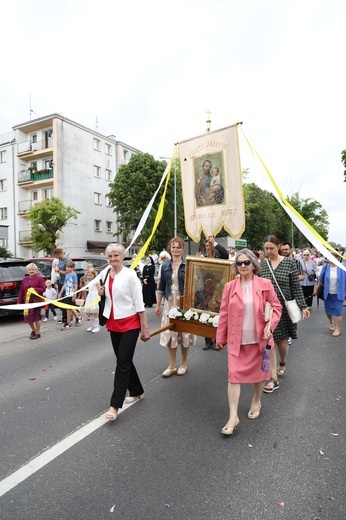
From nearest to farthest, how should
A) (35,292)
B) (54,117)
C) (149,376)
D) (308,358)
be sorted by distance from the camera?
(149,376)
(308,358)
(35,292)
(54,117)

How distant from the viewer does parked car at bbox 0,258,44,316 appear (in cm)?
958

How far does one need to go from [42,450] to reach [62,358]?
324cm

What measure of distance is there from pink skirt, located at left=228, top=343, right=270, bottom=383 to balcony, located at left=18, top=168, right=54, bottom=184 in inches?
1402

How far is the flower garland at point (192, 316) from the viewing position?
448 centimetres

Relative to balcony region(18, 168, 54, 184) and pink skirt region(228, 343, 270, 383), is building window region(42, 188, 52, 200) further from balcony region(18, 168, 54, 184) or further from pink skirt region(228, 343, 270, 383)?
pink skirt region(228, 343, 270, 383)

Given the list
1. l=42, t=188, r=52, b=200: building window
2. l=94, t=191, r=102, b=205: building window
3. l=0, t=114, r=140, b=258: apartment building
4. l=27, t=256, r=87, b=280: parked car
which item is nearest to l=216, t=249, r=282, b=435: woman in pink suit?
l=27, t=256, r=87, b=280: parked car

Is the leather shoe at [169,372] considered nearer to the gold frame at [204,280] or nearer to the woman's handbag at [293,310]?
the gold frame at [204,280]

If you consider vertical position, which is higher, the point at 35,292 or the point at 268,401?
the point at 35,292

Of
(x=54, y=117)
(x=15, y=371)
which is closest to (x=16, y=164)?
(x=54, y=117)

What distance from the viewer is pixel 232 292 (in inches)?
144

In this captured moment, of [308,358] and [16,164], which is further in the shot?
[16,164]

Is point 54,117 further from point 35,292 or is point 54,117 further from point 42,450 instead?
point 42,450

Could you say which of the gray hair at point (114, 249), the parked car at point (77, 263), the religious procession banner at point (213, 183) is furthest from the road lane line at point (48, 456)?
the parked car at point (77, 263)

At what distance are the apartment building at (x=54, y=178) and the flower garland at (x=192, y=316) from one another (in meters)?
32.0
